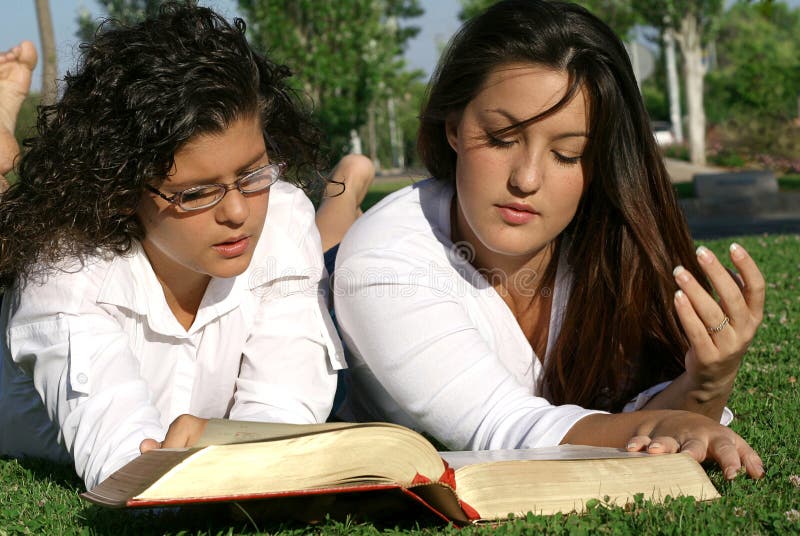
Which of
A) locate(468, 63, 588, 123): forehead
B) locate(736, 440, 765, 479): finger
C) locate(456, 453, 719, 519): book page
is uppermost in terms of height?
locate(468, 63, 588, 123): forehead

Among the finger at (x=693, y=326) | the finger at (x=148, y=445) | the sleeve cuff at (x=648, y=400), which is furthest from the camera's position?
the sleeve cuff at (x=648, y=400)

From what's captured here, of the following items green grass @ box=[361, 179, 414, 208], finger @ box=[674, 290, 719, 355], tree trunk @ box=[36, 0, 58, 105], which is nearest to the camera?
finger @ box=[674, 290, 719, 355]

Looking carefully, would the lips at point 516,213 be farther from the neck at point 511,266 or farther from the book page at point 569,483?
the book page at point 569,483

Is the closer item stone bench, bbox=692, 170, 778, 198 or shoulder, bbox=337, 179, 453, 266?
shoulder, bbox=337, 179, 453, 266

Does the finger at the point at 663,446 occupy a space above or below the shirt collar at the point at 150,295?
below

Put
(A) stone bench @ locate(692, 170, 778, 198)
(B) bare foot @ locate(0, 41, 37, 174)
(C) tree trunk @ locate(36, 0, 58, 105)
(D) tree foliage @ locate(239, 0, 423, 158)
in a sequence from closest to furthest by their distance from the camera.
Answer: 1. (B) bare foot @ locate(0, 41, 37, 174)
2. (C) tree trunk @ locate(36, 0, 58, 105)
3. (A) stone bench @ locate(692, 170, 778, 198)
4. (D) tree foliage @ locate(239, 0, 423, 158)

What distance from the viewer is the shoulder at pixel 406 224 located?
3.21 m

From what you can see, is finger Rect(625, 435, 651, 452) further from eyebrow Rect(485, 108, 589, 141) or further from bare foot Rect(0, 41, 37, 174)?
bare foot Rect(0, 41, 37, 174)

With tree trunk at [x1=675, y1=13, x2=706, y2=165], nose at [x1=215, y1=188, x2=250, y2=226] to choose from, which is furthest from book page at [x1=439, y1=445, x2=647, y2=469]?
tree trunk at [x1=675, y1=13, x2=706, y2=165]

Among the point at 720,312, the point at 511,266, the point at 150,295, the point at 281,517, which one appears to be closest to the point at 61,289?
the point at 150,295

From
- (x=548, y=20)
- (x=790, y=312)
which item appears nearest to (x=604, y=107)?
(x=548, y=20)

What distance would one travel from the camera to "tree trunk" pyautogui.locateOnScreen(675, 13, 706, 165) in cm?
2480

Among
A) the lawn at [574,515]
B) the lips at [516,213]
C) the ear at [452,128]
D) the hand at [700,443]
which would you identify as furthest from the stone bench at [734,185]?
the hand at [700,443]

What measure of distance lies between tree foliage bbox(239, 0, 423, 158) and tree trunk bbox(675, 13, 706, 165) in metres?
9.12
